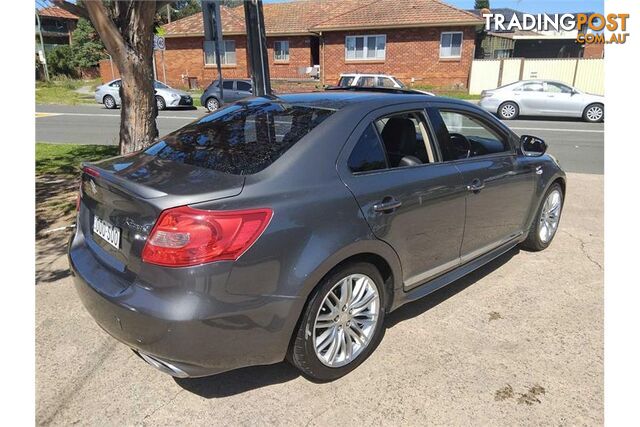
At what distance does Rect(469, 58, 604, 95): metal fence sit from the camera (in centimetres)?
2348

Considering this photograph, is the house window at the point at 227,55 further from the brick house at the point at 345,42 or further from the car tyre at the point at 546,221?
the car tyre at the point at 546,221

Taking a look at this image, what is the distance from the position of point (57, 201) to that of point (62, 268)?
2.25 m

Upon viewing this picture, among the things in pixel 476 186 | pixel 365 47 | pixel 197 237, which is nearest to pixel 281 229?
pixel 197 237

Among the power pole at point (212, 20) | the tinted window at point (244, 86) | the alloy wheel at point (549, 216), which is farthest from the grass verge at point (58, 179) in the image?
the tinted window at point (244, 86)

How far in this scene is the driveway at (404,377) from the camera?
8.26 ft

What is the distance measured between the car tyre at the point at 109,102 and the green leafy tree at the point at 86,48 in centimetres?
2318

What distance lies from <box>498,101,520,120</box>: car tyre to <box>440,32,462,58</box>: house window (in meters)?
9.66

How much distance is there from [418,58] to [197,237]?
26489 millimetres

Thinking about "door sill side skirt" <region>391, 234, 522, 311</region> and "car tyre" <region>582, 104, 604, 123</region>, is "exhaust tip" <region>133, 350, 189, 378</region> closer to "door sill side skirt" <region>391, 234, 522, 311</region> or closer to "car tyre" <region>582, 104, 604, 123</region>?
"door sill side skirt" <region>391, 234, 522, 311</region>

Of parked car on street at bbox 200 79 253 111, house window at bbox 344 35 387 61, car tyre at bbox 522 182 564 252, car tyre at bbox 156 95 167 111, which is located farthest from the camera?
house window at bbox 344 35 387 61

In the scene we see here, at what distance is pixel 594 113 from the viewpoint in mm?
16266

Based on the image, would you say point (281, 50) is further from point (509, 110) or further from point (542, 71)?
point (509, 110)

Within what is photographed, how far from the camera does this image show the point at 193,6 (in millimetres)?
62562

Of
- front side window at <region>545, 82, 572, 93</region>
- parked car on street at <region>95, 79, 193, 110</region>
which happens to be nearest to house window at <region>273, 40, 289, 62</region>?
parked car on street at <region>95, 79, 193, 110</region>
